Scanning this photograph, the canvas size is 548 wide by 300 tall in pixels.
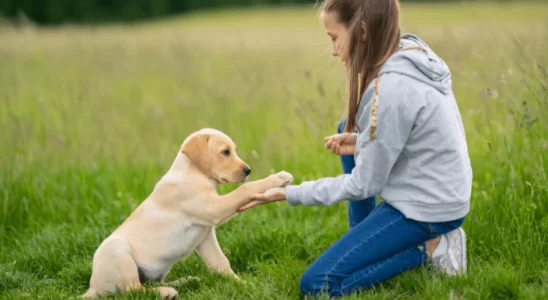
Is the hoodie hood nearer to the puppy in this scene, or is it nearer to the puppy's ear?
the puppy

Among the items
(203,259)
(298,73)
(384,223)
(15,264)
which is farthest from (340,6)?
(298,73)

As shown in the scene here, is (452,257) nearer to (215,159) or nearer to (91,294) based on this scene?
(215,159)

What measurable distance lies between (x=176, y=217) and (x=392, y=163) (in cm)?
130

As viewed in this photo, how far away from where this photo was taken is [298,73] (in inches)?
410

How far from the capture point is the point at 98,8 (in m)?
39.3

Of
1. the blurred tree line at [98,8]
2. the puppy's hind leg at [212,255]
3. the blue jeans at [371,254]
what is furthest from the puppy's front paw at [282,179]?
the blurred tree line at [98,8]

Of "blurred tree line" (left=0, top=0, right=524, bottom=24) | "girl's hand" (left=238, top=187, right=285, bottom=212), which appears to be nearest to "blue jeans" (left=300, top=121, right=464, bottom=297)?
"girl's hand" (left=238, top=187, right=285, bottom=212)

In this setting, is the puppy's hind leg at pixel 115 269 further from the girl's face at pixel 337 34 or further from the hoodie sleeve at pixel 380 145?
the girl's face at pixel 337 34

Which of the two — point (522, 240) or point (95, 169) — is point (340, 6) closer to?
point (522, 240)

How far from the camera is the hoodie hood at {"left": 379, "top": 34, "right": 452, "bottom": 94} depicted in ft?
10.4

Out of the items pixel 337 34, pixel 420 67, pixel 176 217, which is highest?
pixel 337 34

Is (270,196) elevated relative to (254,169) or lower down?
elevated

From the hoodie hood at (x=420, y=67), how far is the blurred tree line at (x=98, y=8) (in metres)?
32.9

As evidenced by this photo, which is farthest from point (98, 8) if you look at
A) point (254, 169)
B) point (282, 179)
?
point (282, 179)
